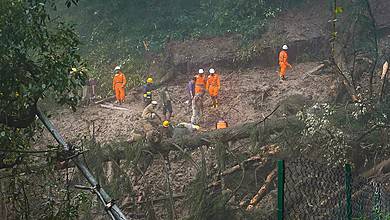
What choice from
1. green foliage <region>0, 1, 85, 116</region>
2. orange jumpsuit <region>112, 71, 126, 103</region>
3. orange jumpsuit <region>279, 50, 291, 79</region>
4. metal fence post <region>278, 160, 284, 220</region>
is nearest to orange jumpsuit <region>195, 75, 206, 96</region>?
orange jumpsuit <region>112, 71, 126, 103</region>

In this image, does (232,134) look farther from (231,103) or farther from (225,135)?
(231,103)

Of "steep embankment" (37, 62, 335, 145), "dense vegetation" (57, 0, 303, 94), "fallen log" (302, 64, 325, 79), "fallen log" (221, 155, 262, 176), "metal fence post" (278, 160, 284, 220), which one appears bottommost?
"fallen log" (221, 155, 262, 176)

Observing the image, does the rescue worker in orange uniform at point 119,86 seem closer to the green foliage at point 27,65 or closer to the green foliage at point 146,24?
the green foliage at point 146,24

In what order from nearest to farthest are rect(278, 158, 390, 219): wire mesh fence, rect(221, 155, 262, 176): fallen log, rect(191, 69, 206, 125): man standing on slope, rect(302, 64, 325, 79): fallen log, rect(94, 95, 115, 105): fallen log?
rect(278, 158, 390, 219): wire mesh fence → rect(221, 155, 262, 176): fallen log → rect(191, 69, 206, 125): man standing on slope → rect(302, 64, 325, 79): fallen log → rect(94, 95, 115, 105): fallen log

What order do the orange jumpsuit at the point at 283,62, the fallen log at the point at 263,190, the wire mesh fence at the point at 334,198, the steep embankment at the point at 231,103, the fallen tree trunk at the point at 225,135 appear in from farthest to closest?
the orange jumpsuit at the point at 283,62 < the steep embankment at the point at 231,103 < the fallen tree trunk at the point at 225,135 < the fallen log at the point at 263,190 < the wire mesh fence at the point at 334,198

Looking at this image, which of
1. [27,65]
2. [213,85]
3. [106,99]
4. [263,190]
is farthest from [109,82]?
[27,65]

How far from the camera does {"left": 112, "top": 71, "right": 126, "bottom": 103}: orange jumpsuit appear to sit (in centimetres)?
1683

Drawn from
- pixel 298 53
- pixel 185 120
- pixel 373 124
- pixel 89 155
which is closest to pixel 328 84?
pixel 298 53

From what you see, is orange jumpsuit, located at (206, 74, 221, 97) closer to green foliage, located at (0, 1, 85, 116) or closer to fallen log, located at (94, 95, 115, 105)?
fallen log, located at (94, 95, 115, 105)

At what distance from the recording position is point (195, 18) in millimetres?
21500

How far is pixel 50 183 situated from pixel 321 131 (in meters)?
5.28

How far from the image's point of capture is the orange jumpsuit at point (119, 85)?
16.8 meters

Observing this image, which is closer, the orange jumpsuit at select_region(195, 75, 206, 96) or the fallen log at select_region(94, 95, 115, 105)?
the orange jumpsuit at select_region(195, 75, 206, 96)

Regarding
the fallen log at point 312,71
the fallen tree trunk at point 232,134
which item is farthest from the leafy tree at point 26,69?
the fallen log at point 312,71
